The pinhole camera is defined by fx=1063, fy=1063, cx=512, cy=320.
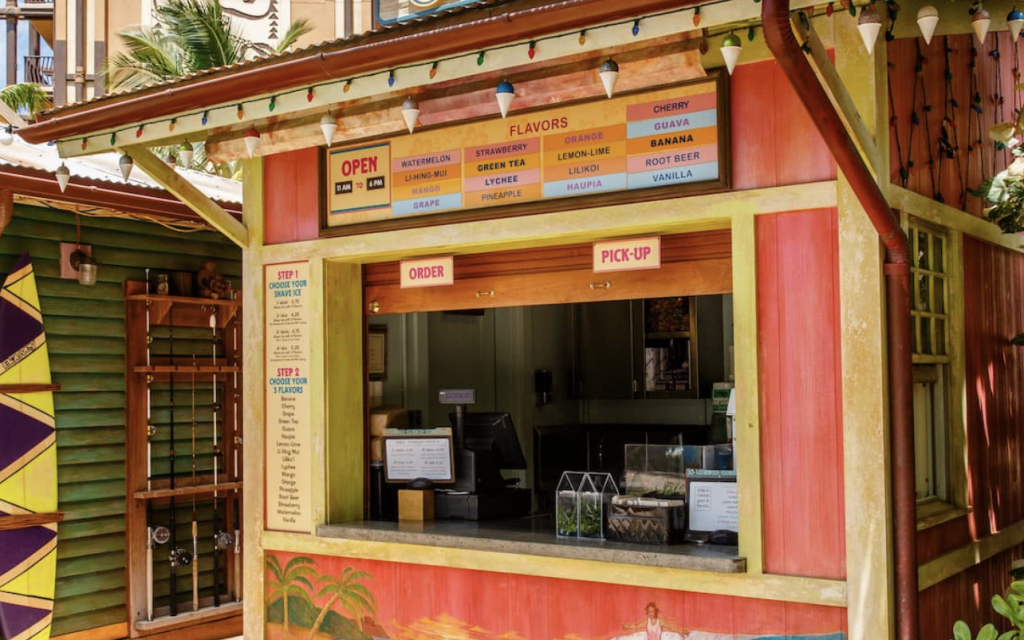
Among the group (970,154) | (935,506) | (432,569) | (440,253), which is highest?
(970,154)

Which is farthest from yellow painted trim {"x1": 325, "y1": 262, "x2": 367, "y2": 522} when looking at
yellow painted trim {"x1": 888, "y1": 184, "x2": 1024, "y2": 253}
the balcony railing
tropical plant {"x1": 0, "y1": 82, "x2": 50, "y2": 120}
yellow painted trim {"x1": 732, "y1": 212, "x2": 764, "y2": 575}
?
the balcony railing

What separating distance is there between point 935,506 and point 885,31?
2285mm

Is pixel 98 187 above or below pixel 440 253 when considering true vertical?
above

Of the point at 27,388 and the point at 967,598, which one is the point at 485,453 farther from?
the point at 27,388

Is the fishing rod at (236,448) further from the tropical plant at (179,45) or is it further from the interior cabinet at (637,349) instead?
the tropical plant at (179,45)

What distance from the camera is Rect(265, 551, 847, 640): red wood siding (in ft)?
15.5

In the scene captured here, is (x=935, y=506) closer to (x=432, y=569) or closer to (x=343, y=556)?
(x=432, y=569)

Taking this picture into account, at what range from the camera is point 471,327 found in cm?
1049

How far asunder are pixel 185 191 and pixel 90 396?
6.08ft

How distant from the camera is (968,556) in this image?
5301 mm

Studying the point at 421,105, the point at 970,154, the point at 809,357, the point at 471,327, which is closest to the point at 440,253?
the point at 421,105

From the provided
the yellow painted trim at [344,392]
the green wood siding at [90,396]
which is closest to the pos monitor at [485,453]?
the yellow painted trim at [344,392]

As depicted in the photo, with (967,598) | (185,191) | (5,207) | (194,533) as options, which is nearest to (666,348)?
(194,533)

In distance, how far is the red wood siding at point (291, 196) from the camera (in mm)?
6375
